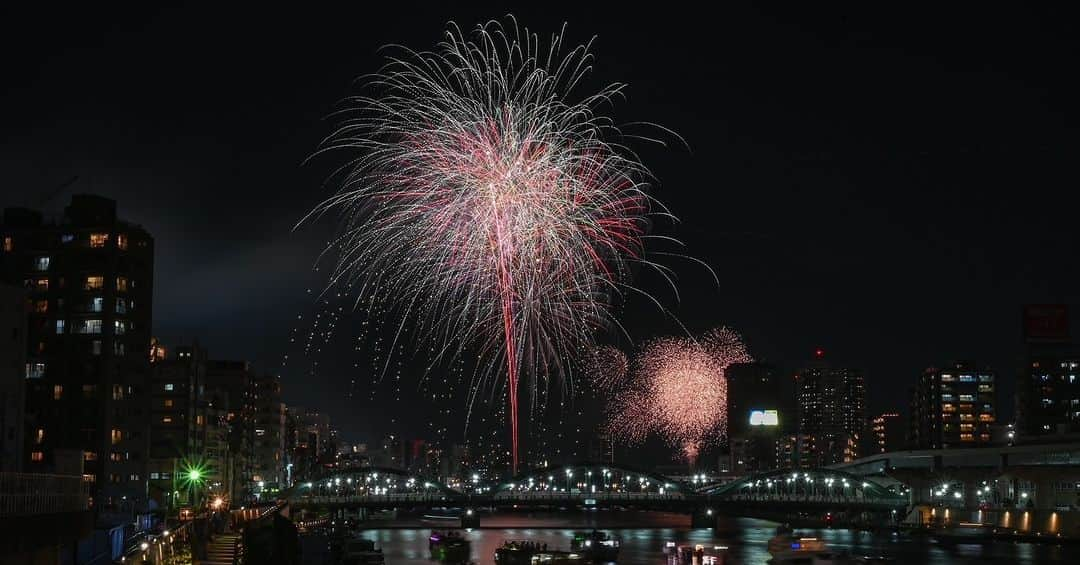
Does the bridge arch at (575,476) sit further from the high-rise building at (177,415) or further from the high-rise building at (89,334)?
the high-rise building at (89,334)

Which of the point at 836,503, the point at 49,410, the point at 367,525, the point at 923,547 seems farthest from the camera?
the point at 367,525

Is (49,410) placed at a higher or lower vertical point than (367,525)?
higher

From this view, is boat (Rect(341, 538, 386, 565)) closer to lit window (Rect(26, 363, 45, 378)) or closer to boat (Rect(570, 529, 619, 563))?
boat (Rect(570, 529, 619, 563))

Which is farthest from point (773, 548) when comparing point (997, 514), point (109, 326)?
point (109, 326)

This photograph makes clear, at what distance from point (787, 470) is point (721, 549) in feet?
223

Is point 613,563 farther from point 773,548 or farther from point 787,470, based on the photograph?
point 787,470

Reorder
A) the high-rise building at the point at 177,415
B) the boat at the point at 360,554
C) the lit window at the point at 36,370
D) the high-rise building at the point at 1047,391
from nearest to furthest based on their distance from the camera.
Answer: the boat at the point at 360,554, the lit window at the point at 36,370, the high-rise building at the point at 177,415, the high-rise building at the point at 1047,391

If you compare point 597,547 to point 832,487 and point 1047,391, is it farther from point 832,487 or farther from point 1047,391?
point 1047,391

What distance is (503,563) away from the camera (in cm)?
8738

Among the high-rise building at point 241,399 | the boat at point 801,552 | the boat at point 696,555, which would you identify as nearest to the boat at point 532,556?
the boat at point 696,555

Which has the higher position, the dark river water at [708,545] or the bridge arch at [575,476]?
the bridge arch at [575,476]

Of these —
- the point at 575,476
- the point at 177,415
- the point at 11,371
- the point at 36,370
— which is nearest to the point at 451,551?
the point at 36,370

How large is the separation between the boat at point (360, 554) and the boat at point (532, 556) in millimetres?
9135

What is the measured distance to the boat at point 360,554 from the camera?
3189 inches
